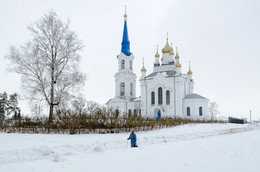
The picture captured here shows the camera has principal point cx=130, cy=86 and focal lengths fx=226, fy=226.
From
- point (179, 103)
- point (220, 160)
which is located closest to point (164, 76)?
point (179, 103)

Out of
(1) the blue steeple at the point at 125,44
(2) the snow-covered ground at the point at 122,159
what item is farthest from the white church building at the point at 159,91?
(2) the snow-covered ground at the point at 122,159

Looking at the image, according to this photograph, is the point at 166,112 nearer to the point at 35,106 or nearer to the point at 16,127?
the point at 35,106

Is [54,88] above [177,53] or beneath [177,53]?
beneath

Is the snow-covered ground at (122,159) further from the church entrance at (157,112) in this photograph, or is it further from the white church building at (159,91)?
the church entrance at (157,112)

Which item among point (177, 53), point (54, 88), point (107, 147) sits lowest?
point (107, 147)

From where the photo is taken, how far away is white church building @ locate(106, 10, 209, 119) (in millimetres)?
33625

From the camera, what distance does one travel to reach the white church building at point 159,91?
3362cm

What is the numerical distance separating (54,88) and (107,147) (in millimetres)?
8877

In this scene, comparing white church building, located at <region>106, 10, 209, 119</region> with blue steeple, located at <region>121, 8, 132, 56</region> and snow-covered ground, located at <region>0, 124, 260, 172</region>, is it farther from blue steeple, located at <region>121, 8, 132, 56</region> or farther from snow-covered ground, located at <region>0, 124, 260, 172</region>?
snow-covered ground, located at <region>0, 124, 260, 172</region>

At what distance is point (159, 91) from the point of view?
35.7 meters

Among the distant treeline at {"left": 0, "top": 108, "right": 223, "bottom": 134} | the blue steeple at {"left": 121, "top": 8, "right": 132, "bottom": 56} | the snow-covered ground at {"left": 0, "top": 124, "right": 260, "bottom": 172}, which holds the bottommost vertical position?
the snow-covered ground at {"left": 0, "top": 124, "right": 260, "bottom": 172}

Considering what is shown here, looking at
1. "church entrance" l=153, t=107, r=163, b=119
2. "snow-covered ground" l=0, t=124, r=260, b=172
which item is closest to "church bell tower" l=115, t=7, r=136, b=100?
"church entrance" l=153, t=107, r=163, b=119

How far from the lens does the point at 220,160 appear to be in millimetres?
8203

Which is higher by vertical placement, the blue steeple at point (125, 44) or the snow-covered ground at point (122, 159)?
the blue steeple at point (125, 44)
